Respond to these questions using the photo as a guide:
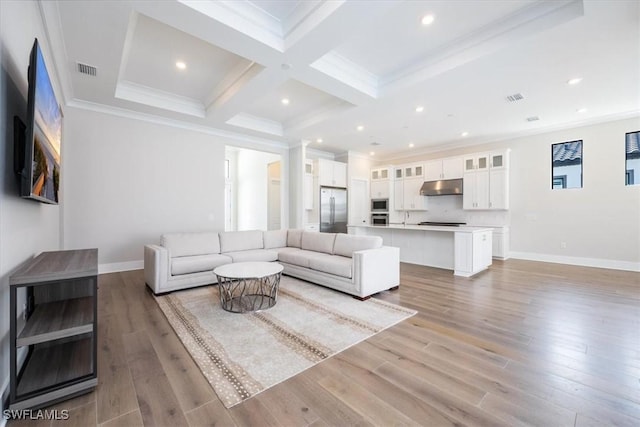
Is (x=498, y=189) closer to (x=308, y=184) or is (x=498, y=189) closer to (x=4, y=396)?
(x=308, y=184)

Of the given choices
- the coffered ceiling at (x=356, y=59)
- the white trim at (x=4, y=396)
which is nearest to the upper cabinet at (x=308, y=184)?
the coffered ceiling at (x=356, y=59)

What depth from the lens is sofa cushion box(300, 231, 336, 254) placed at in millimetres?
4695

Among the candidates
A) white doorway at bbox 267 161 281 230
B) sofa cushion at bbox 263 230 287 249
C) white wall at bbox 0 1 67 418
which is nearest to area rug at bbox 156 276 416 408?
white wall at bbox 0 1 67 418

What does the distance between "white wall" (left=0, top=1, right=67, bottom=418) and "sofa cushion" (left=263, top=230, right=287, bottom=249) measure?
3304mm

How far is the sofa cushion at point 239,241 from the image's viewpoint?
15.6 feet

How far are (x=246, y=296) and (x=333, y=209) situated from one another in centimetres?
480

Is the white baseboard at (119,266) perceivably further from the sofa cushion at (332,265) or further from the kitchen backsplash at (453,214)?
the kitchen backsplash at (453,214)

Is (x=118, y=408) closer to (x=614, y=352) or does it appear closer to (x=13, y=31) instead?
(x=13, y=31)

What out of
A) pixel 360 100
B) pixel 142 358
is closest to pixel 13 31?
pixel 142 358

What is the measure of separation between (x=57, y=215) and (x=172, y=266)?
81.6 inches

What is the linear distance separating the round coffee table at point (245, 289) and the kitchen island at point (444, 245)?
11.2 ft

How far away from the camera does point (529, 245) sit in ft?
21.2

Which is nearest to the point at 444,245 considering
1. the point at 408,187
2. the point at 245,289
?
the point at 408,187

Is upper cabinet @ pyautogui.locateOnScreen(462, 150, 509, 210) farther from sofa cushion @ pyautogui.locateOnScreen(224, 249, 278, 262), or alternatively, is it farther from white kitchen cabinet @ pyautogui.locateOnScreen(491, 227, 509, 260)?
sofa cushion @ pyautogui.locateOnScreen(224, 249, 278, 262)
